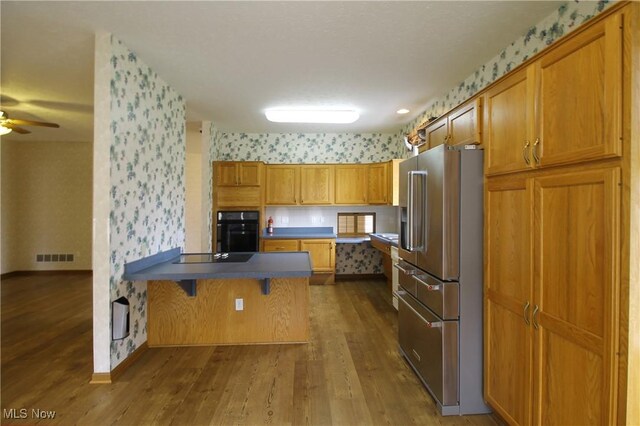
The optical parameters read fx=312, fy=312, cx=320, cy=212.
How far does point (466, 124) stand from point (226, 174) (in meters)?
4.10

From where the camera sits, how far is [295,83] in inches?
131

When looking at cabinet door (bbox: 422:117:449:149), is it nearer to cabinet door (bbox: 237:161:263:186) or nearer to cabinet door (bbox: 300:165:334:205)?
cabinet door (bbox: 300:165:334:205)

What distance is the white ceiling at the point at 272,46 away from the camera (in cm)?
209

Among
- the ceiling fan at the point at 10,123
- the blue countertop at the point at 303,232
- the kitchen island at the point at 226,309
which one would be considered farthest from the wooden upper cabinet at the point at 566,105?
the ceiling fan at the point at 10,123

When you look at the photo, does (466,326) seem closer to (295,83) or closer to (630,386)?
(630,386)

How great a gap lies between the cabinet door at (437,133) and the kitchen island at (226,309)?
171cm

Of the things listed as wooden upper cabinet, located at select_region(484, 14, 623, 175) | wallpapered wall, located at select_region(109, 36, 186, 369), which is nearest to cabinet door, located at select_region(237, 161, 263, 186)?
wallpapered wall, located at select_region(109, 36, 186, 369)

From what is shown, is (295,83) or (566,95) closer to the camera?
(566,95)

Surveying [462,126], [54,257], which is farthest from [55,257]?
[462,126]

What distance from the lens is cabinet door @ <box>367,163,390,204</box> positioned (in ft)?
18.0

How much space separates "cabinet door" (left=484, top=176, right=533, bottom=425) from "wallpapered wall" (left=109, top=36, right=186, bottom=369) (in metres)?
2.80

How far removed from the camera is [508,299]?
185cm

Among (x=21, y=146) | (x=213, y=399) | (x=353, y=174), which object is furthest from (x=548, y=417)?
(x=21, y=146)

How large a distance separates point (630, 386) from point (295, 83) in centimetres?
328
